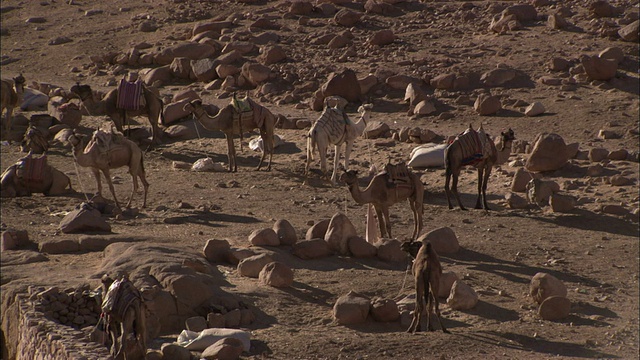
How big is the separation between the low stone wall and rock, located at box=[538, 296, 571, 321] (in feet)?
18.2

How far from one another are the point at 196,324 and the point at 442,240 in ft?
16.1

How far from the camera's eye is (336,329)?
1302 centimetres

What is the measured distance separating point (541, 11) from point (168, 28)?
40.6 feet

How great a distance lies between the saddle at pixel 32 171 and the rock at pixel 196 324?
8253 millimetres

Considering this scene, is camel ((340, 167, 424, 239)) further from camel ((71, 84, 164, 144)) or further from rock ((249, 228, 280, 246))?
camel ((71, 84, 164, 144))

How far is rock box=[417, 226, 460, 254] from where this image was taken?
16.3 metres

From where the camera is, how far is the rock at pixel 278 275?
47.2 ft

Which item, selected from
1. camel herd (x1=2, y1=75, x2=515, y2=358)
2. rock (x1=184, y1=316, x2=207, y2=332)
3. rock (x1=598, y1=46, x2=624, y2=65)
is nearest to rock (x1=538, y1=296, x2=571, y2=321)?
camel herd (x1=2, y1=75, x2=515, y2=358)

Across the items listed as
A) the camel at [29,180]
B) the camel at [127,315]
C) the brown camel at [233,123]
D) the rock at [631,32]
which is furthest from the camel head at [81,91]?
the rock at [631,32]

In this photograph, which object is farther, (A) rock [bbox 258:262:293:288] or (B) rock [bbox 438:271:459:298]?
(A) rock [bbox 258:262:293:288]

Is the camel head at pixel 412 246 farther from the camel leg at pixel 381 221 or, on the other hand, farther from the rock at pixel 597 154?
the rock at pixel 597 154

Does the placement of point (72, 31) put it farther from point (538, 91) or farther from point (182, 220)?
point (182, 220)

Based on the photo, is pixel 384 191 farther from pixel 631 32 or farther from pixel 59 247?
pixel 631 32

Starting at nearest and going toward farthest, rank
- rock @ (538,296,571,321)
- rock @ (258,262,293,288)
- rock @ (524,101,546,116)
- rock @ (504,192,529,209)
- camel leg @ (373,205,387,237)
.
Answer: rock @ (538,296,571,321), rock @ (258,262,293,288), camel leg @ (373,205,387,237), rock @ (504,192,529,209), rock @ (524,101,546,116)
